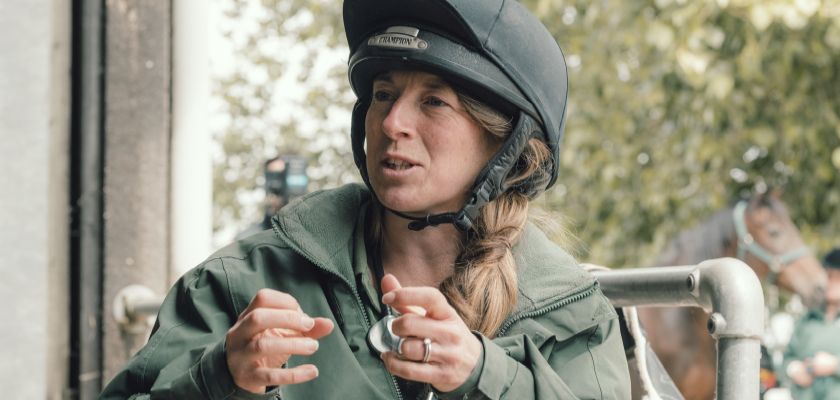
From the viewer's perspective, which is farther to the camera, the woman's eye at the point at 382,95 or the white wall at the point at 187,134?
the white wall at the point at 187,134

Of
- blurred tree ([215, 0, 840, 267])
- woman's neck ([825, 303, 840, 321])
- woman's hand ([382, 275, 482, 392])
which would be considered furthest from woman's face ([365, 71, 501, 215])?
woman's neck ([825, 303, 840, 321])

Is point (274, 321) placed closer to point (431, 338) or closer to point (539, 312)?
point (431, 338)

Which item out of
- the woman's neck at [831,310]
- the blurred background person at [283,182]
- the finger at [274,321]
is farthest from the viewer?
the woman's neck at [831,310]

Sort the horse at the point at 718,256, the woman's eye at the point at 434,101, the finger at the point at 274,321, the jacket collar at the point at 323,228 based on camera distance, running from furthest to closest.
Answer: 1. the horse at the point at 718,256
2. the woman's eye at the point at 434,101
3. the jacket collar at the point at 323,228
4. the finger at the point at 274,321

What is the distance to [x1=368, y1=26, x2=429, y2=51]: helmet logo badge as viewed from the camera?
6.64 feet

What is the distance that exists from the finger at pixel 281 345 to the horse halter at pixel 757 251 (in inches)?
229

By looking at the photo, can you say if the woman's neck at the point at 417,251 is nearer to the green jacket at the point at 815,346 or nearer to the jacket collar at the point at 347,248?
the jacket collar at the point at 347,248

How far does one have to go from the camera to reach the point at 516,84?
6.88 feet

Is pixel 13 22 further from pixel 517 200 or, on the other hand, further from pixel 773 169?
pixel 773 169

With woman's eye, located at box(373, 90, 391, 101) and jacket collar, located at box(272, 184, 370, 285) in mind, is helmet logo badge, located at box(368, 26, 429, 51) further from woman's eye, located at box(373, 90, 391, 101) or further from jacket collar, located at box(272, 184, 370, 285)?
jacket collar, located at box(272, 184, 370, 285)

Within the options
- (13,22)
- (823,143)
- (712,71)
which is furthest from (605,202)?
(13,22)

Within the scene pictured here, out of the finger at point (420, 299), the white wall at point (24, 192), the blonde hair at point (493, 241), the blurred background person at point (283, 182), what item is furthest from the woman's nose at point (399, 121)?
the blurred background person at point (283, 182)

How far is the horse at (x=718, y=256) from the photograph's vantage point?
6.64m

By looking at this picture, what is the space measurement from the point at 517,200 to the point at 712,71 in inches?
195
